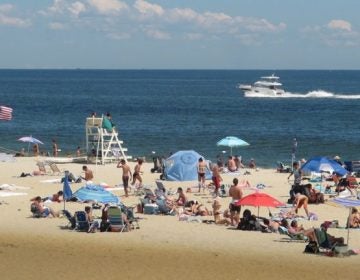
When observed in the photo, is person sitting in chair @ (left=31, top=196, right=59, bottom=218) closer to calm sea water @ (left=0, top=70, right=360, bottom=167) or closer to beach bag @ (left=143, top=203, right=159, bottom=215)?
beach bag @ (left=143, top=203, right=159, bottom=215)

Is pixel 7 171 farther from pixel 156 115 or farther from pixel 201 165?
pixel 156 115

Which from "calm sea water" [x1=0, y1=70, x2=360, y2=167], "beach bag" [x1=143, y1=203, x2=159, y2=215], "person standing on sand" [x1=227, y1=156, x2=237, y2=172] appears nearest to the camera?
"beach bag" [x1=143, y1=203, x2=159, y2=215]

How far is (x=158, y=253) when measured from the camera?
16.6 metres

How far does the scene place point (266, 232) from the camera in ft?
61.6

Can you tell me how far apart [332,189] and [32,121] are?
4678 cm

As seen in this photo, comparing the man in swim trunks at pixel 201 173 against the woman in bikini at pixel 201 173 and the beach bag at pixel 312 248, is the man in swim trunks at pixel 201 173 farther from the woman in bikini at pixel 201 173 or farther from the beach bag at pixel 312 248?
the beach bag at pixel 312 248

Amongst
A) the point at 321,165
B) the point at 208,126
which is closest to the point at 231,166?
the point at 321,165

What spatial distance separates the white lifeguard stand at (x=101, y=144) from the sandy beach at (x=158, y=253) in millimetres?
11573

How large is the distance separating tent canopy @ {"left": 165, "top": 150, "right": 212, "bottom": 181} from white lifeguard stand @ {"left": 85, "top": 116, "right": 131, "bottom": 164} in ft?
16.7

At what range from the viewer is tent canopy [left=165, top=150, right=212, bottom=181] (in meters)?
28.5

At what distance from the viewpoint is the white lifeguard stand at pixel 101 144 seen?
33.3m

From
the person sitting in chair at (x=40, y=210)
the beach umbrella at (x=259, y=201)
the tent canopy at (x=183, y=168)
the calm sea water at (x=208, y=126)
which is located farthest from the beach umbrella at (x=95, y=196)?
the calm sea water at (x=208, y=126)

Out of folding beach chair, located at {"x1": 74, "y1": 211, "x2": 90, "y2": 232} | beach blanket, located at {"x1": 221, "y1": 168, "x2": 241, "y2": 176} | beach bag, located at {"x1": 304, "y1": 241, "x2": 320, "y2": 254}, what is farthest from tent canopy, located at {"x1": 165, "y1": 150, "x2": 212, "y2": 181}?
beach bag, located at {"x1": 304, "y1": 241, "x2": 320, "y2": 254}

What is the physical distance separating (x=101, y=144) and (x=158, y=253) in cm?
1696
